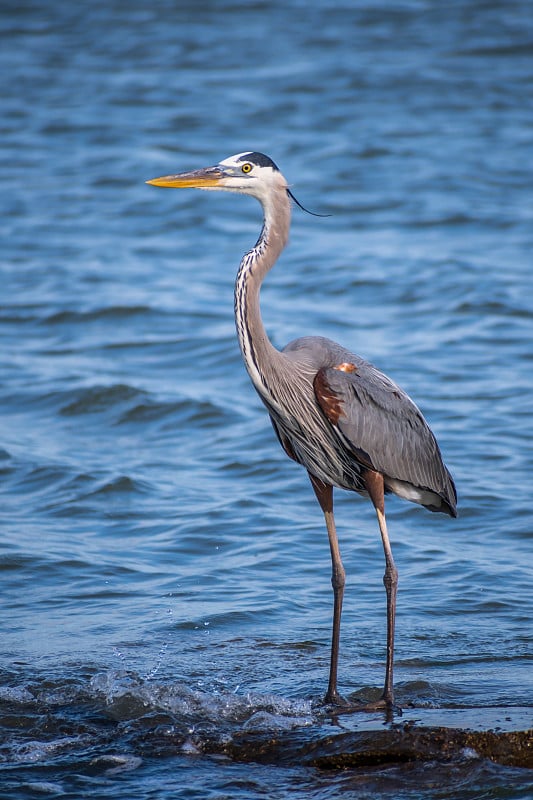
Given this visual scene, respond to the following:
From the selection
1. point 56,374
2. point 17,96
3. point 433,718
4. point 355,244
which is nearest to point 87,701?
point 433,718

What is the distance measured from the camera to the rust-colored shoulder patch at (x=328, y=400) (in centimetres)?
579

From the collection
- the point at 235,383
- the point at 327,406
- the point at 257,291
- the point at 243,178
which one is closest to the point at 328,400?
the point at 327,406

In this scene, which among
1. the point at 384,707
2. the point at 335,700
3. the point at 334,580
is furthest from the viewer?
the point at 334,580

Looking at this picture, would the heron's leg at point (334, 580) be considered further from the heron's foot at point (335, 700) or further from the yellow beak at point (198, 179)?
the yellow beak at point (198, 179)

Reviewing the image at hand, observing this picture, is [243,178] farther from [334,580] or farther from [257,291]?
[334,580]

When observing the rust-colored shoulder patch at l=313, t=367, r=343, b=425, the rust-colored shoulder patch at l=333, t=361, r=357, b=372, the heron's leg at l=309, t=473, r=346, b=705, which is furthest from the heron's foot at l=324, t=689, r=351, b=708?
the rust-colored shoulder patch at l=333, t=361, r=357, b=372

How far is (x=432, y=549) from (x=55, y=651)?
8.83 ft

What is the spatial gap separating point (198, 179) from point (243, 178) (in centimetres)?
22

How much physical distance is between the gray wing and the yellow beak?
1068 millimetres

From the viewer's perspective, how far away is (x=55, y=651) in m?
6.16

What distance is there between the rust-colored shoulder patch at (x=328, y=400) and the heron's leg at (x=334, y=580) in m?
0.48

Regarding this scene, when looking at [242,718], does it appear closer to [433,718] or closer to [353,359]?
[433,718]

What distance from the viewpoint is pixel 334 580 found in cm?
606

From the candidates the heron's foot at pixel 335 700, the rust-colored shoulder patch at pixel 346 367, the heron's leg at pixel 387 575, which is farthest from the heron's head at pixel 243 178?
the heron's foot at pixel 335 700
